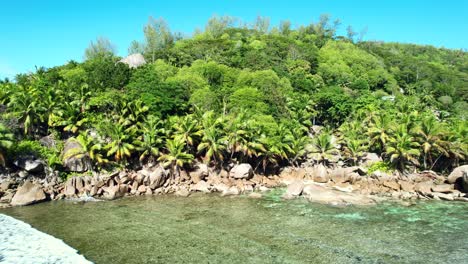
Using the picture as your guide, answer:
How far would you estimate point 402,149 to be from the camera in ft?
156

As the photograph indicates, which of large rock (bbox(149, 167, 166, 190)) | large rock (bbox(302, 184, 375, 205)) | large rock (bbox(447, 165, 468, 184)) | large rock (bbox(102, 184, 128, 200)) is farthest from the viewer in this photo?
large rock (bbox(149, 167, 166, 190))

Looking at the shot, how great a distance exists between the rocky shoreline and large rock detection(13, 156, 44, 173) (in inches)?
35.7

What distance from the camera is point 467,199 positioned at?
3953 cm

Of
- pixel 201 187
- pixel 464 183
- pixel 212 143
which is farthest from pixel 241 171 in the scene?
pixel 464 183

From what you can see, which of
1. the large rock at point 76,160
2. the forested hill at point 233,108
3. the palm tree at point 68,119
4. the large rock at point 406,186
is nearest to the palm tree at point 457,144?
the forested hill at point 233,108

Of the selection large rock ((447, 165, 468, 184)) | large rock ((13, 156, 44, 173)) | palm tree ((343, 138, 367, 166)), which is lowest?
large rock ((447, 165, 468, 184))

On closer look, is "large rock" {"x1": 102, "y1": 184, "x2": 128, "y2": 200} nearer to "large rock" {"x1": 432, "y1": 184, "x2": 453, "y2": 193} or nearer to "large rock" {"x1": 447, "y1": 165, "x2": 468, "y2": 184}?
"large rock" {"x1": 432, "y1": 184, "x2": 453, "y2": 193}

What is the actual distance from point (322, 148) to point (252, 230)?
92.9ft

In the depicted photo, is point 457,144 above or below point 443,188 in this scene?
above

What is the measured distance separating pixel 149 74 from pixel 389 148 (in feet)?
A: 144

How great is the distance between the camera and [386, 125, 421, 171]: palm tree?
156ft

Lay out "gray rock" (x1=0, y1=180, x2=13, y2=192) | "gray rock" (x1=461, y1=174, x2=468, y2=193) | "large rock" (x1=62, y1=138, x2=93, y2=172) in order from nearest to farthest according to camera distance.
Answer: "gray rock" (x1=0, y1=180, x2=13, y2=192), "gray rock" (x1=461, y1=174, x2=468, y2=193), "large rock" (x1=62, y1=138, x2=93, y2=172)

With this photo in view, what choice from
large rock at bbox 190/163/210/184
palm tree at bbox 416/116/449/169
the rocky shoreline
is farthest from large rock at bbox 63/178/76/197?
palm tree at bbox 416/116/449/169

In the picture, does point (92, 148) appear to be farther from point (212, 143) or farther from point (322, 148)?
point (322, 148)
